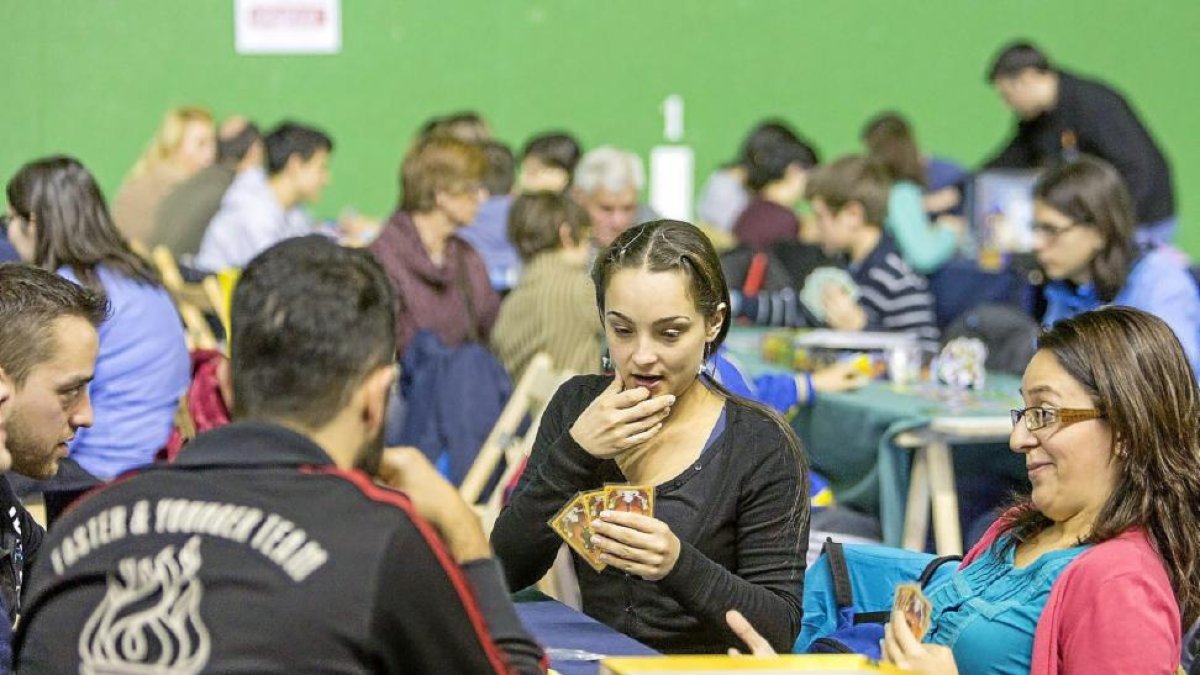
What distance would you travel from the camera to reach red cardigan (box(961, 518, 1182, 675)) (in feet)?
6.55

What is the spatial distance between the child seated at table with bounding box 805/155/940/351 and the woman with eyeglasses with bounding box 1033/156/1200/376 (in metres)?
1.13

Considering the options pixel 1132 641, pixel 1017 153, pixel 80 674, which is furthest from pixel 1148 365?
pixel 1017 153

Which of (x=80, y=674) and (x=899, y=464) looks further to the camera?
(x=899, y=464)

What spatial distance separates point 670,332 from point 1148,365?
71 cm

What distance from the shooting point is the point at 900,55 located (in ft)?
34.1

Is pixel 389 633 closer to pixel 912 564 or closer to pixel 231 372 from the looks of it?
pixel 231 372

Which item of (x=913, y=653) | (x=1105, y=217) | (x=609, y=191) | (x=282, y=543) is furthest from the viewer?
(x=609, y=191)

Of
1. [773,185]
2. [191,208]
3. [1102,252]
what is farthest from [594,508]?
[773,185]

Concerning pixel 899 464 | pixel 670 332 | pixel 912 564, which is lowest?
pixel 899 464

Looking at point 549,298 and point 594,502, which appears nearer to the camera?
point 594,502

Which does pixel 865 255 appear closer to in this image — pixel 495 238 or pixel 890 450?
pixel 890 450

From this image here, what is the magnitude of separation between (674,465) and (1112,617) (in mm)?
745

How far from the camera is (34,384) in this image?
92.7 inches

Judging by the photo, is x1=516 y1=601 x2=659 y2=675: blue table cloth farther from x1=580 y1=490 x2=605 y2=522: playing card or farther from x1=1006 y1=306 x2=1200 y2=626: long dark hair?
x1=1006 y1=306 x2=1200 y2=626: long dark hair
